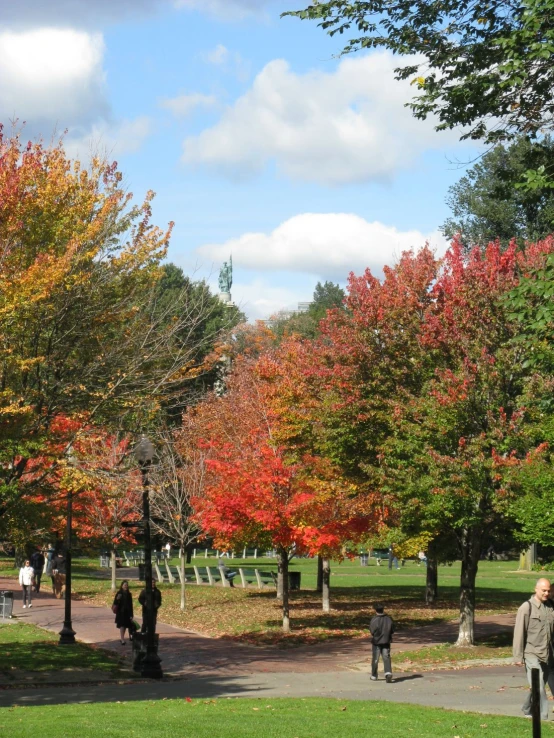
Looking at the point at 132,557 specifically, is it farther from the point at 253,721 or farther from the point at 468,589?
the point at 253,721

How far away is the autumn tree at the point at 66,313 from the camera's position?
53.4 ft

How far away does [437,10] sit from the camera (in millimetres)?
13539

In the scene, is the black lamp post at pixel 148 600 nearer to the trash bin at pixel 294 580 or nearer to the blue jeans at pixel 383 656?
the blue jeans at pixel 383 656

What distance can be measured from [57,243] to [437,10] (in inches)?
305

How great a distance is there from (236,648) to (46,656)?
5.00 m

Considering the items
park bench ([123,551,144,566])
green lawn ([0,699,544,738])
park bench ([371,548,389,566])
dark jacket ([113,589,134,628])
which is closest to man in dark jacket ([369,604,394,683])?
green lawn ([0,699,544,738])

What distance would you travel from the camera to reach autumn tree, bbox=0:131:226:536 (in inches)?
641

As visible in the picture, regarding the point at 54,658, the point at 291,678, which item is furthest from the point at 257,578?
the point at 291,678

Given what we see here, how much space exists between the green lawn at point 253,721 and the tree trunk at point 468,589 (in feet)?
27.8

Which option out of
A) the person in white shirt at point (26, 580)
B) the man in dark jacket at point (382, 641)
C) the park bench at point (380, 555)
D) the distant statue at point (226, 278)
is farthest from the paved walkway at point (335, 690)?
the distant statue at point (226, 278)

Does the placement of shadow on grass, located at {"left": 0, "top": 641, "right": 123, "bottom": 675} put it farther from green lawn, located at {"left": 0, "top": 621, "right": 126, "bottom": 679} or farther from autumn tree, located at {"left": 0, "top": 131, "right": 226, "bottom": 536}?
autumn tree, located at {"left": 0, "top": 131, "right": 226, "bottom": 536}

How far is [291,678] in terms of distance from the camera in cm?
1877

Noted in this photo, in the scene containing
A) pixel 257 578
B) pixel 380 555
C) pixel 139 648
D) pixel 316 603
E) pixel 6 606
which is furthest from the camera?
pixel 380 555

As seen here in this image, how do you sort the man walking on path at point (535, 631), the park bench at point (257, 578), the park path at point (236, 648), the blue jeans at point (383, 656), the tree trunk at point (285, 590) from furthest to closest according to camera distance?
the park bench at point (257, 578), the tree trunk at point (285, 590), the park path at point (236, 648), the blue jeans at point (383, 656), the man walking on path at point (535, 631)
